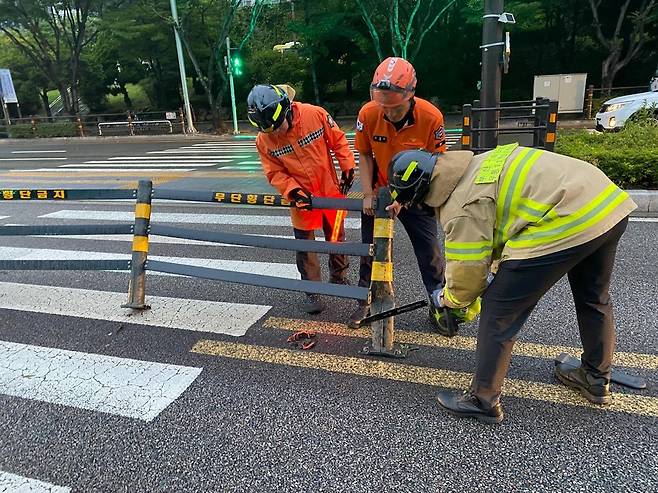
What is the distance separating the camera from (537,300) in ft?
7.89

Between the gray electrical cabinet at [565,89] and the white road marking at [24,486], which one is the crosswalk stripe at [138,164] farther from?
the gray electrical cabinet at [565,89]

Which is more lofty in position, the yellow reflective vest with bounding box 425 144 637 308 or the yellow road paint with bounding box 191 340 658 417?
the yellow reflective vest with bounding box 425 144 637 308

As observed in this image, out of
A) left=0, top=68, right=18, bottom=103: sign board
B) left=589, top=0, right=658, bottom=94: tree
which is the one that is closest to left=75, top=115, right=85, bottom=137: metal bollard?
left=0, top=68, right=18, bottom=103: sign board

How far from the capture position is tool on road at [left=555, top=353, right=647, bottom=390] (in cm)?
282

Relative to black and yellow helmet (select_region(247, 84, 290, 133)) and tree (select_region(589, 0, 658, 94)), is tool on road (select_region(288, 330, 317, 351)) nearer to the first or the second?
black and yellow helmet (select_region(247, 84, 290, 133))

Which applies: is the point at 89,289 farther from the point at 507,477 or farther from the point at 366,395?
the point at 507,477

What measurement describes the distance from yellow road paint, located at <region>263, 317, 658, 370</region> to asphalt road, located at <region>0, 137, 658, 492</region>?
14 mm

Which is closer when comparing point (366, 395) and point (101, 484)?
point (101, 484)

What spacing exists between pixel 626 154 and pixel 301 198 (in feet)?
17.1

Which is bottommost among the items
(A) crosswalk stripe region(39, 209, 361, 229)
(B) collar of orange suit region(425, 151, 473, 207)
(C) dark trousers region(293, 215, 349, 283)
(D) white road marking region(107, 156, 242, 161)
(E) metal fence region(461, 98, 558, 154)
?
(D) white road marking region(107, 156, 242, 161)

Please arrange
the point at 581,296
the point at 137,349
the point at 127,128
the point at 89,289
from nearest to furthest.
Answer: the point at 581,296 → the point at 137,349 → the point at 89,289 → the point at 127,128

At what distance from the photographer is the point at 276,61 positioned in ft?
95.1

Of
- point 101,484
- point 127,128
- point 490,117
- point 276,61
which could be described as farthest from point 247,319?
point 276,61

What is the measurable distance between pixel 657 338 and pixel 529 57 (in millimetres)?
27154
